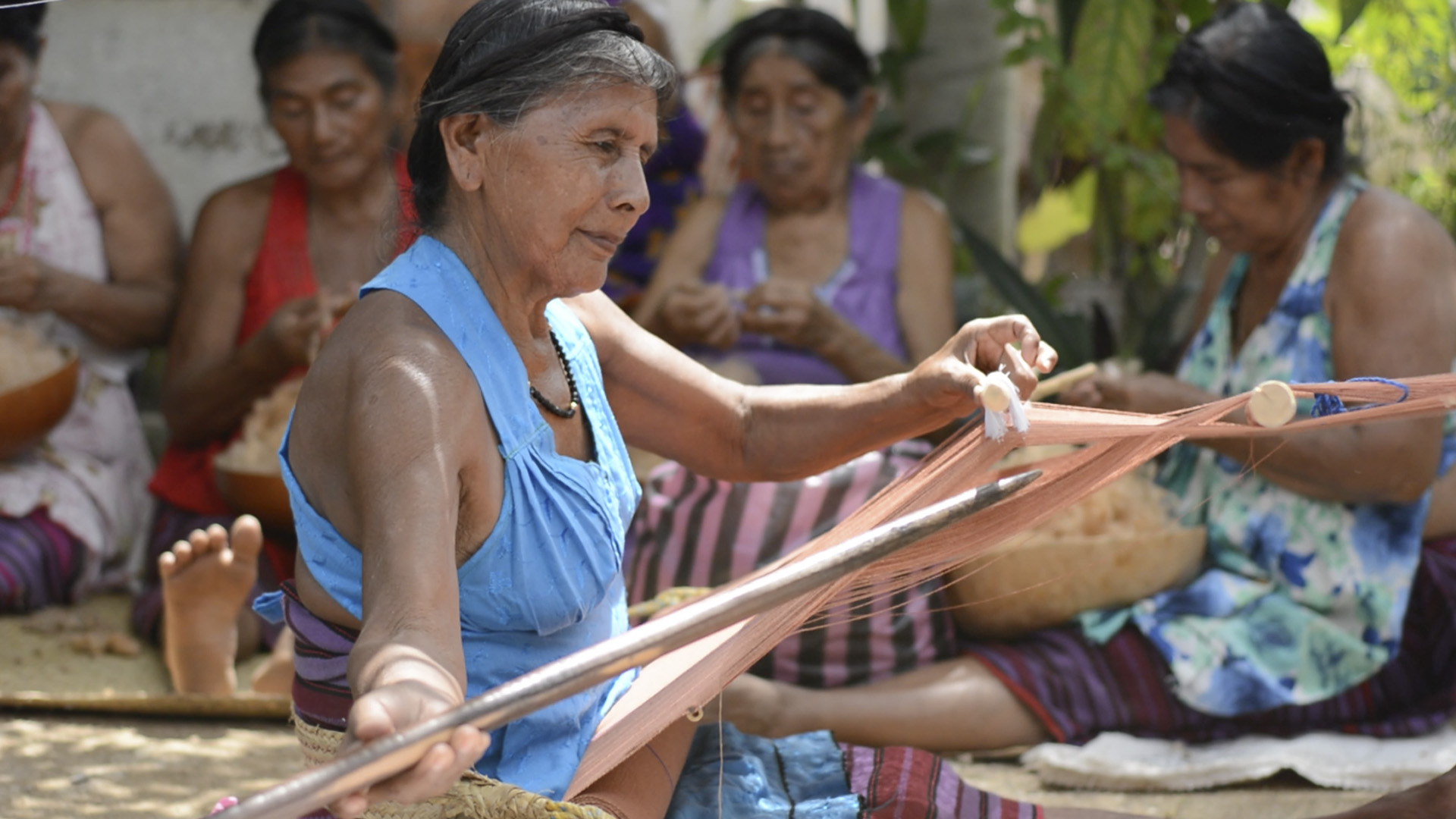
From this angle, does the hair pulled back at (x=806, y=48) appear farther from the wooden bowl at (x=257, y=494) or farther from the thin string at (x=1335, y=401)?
the thin string at (x=1335, y=401)

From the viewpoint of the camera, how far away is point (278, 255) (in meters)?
4.52

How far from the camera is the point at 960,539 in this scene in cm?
238

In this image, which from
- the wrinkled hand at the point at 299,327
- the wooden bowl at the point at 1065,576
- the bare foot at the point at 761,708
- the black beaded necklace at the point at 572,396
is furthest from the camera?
the wrinkled hand at the point at 299,327

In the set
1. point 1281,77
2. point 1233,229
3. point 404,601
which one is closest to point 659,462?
point 1233,229

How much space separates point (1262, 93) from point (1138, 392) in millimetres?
795

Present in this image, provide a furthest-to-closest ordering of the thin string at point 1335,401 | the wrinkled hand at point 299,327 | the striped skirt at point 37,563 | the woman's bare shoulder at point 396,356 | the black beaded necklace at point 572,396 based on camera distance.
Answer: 1. the striped skirt at point 37,563
2. the wrinkled hand at point 299,327
3. the thin string at point 1335,401
4. the black beaded necklace at point 572,396
5. the woman's bare shoulder at point 396,356

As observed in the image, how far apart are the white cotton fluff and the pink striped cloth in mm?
1306

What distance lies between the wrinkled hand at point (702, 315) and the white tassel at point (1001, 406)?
6.28 ft

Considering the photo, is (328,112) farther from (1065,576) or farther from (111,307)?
(1065,576)

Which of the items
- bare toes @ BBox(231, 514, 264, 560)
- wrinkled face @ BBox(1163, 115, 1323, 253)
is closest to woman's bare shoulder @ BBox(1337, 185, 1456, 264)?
wrinkled face @ BBox(1163, 115, 1323, 253)

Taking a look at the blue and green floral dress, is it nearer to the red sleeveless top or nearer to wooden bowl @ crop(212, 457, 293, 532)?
wooden bowl @ crop(212, 457, 293, 532)

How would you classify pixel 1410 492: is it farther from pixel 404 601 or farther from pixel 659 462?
pixel 404 601

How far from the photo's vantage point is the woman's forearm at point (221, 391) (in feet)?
13.9

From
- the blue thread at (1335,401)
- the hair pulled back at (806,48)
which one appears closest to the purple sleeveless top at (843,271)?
the hair pulled back at (806,48)
